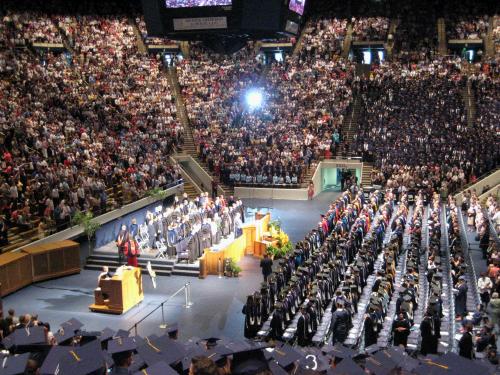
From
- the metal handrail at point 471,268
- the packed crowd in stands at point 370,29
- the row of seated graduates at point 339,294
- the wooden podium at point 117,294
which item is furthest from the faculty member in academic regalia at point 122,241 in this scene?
the packed crowd in stands at point 370,29

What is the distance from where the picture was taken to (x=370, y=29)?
134ft

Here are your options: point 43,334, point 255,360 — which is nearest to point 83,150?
point 43,334

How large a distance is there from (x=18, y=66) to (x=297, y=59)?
1796 centimetres

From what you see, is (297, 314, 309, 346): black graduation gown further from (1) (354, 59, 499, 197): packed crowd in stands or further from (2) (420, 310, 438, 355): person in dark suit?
(1) (354, 59, 499, 197): packed crowd in stands

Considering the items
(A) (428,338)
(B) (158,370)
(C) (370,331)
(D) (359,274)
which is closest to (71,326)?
(B) (158,370)

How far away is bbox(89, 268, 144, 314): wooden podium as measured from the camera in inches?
600

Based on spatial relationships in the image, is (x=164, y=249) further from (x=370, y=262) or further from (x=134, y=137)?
(x=134, y=137)

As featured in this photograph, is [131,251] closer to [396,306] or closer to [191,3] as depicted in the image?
[191,3]

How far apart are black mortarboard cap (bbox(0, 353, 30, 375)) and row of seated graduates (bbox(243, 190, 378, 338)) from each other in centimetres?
666

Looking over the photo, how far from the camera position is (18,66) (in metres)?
29.5

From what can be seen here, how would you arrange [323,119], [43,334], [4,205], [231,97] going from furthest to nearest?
[231,97]
[323,119]
[4,205]
[43,334]

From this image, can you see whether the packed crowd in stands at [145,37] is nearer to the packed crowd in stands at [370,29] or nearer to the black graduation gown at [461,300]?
the packed crowd in stands at [370,29]

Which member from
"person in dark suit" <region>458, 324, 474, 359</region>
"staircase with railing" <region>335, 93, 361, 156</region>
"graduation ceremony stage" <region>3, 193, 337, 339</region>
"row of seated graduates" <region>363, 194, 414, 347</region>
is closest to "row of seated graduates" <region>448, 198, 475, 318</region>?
"row of seated graduates" <region>363, 194, 414, 347</region>

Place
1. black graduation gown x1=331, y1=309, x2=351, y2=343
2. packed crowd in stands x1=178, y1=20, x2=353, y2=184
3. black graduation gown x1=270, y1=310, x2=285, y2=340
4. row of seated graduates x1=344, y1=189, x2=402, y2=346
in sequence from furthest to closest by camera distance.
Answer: packed crowd in stands x1=178, y1=20, x2=353, y2=184 < row of seated graduates x1=344, y1=189, x2=402, y2=346 < black graduation gown x1=270, y1=310, x2=285, y2=340 < black graduation gown x1=331, y1=309, x2=351, y2=343
